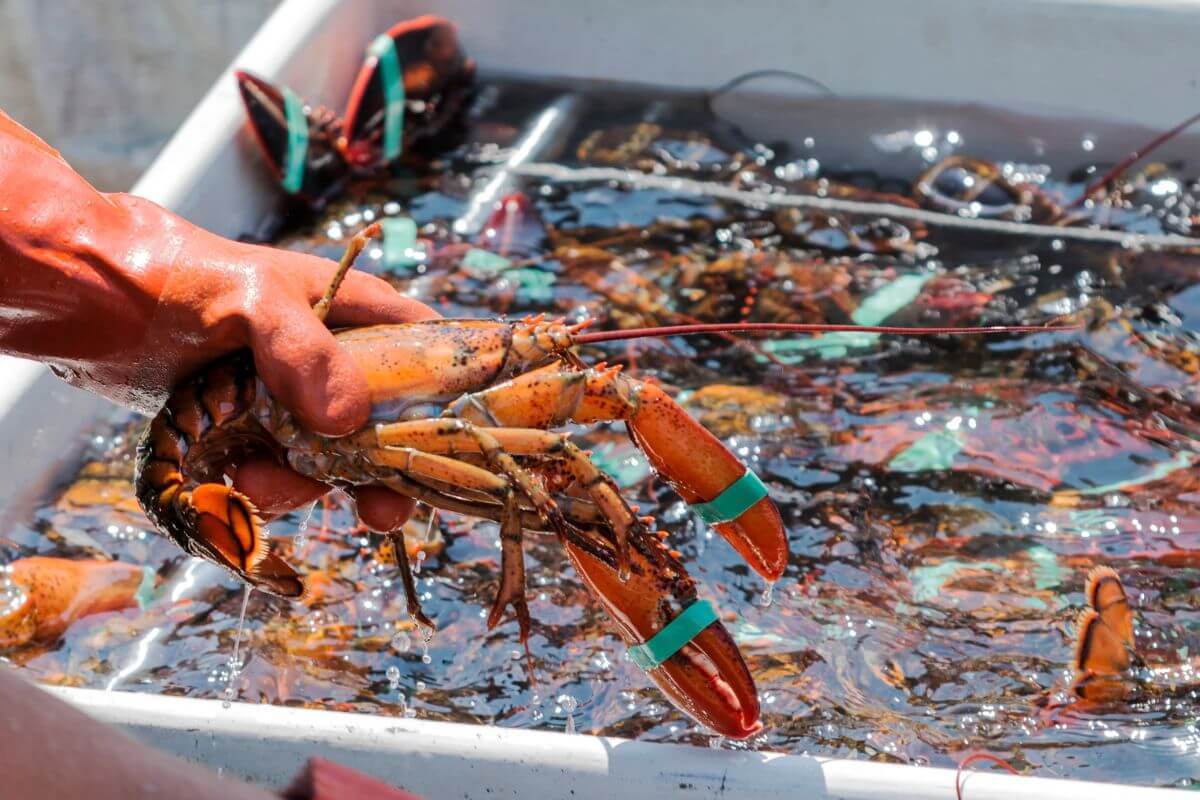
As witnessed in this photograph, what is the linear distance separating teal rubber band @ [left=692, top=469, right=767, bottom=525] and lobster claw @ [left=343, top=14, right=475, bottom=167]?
109 inches

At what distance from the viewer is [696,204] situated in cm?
439

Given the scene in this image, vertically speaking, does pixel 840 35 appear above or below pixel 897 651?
above

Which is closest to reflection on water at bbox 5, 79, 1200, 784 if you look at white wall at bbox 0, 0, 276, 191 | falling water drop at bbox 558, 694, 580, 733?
falling water drop at bbox 558, 694, 580, 733

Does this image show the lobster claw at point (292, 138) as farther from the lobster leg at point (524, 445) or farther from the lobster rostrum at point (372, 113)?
the lobster leg at point (524, 445)

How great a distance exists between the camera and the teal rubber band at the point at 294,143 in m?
4.18

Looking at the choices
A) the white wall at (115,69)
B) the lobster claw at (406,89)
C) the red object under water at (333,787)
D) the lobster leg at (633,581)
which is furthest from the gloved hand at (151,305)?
the white wall at (115,69)

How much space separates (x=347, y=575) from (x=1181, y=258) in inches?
108

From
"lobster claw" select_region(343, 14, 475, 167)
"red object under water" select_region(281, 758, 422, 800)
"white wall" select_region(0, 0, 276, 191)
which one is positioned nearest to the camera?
"red object under water" select_region(281, 758, 422, 800)

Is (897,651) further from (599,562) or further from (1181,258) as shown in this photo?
(1181,258)

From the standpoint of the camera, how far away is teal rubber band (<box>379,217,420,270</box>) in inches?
159

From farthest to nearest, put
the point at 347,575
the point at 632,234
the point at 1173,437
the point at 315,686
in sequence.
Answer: the point at 632,234
the point at 1173,437
the point at 347,575
the point at 315,686

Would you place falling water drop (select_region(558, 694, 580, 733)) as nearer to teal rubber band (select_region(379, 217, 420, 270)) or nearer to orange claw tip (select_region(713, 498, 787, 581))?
orange claw tip (select_region(713, 498, 787, 581))

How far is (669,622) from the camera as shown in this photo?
2104 millimetres

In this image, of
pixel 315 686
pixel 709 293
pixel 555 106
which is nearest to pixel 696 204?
pixel 709 293
